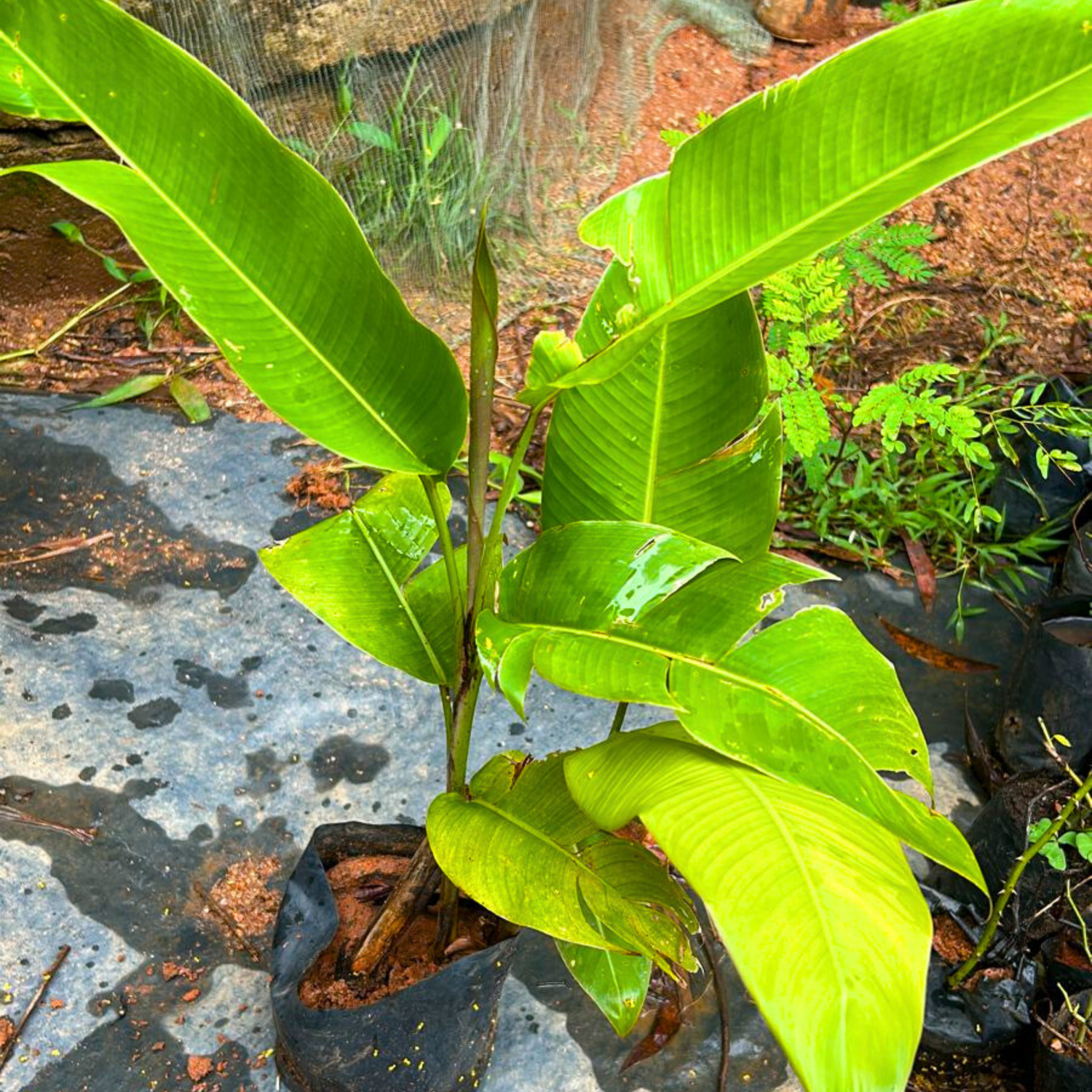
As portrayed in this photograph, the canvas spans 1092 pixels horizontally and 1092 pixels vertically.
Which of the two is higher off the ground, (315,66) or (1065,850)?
(315,66)

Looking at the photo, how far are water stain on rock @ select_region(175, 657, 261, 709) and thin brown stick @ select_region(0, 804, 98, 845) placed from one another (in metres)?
0.36

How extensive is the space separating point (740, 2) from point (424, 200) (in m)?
2.32

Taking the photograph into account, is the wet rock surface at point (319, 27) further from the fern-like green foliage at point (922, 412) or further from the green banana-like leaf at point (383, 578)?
the green banana-like leaf at point (383, 578)

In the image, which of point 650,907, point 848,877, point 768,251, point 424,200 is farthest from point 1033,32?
point 424,200

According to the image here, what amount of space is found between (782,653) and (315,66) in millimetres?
2160

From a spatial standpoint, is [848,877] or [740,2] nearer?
[848,877]

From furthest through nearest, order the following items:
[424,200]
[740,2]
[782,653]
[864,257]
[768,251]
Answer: [740,2] < [424,200] < [864,257] < [782,653] < [768,251]

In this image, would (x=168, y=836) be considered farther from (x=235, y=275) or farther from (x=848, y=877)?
(x=848, y=877)

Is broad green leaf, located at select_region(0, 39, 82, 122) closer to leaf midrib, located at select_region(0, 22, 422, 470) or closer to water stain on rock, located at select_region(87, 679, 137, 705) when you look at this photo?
leaf midrib, located at select_region(0, 22, 422, 470)

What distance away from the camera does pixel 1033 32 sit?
831mm

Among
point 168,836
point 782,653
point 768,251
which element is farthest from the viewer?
point 168,836

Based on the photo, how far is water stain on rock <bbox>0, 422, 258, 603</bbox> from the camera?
8.03 ft

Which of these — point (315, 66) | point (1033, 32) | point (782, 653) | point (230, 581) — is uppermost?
point (1033, 32)

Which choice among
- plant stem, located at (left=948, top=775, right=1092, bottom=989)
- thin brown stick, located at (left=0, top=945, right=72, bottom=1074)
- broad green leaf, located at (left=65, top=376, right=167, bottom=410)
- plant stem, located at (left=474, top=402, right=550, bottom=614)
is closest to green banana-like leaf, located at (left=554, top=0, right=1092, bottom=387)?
plant stem, located at (left=474, top=402, right=550, bottom=614)
